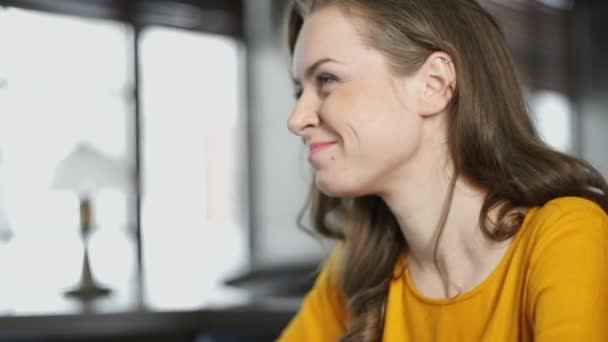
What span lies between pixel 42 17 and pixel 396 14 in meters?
3.34

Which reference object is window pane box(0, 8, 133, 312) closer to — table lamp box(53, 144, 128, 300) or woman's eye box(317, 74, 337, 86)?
table lamp box(53, 144, 128, 300)

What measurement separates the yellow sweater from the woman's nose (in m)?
0.35

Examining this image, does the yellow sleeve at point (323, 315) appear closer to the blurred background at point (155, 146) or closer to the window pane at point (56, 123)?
the blurred background at point (155, 146)

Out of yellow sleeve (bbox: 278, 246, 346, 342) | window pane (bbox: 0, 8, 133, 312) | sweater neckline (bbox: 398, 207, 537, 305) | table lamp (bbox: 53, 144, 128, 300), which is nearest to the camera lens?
sweater neckline (bbox: 398, 207, 537, 305)

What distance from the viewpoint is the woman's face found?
1317 mm

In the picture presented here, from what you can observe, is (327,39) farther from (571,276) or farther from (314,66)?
(571,276)

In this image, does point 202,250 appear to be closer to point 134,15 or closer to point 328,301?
point 134,15

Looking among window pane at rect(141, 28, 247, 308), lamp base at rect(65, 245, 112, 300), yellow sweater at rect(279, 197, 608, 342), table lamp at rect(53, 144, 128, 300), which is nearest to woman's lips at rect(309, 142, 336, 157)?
yellow sweater at rect(279, 197, 608, 342)

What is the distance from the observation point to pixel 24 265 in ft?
12.8

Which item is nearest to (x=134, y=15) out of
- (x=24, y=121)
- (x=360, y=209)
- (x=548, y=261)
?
(x=24, y=121)

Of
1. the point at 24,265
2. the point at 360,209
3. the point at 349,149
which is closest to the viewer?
the point at 349,149

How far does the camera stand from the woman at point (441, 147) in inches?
51.5

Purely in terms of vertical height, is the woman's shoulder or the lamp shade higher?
the lamp shade

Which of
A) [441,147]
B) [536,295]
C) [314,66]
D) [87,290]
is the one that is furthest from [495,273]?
[87,290]
